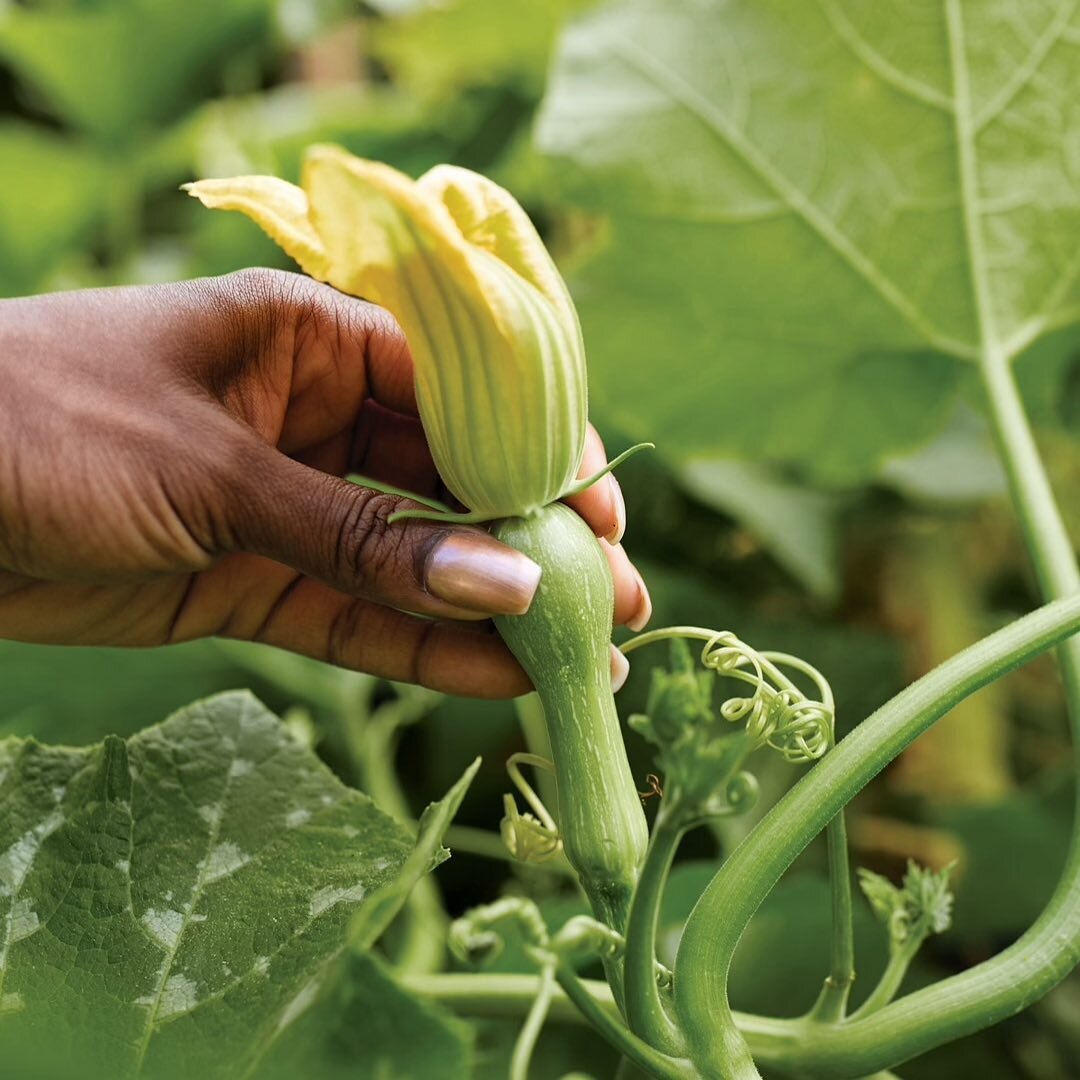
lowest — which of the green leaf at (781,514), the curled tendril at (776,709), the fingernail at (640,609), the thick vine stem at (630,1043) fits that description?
the green leaf at (781,514)

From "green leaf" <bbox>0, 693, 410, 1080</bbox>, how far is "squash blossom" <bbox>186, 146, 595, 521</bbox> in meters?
0.22

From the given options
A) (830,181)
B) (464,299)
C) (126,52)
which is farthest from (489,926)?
(126,52)

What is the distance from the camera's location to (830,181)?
1070 millimetres

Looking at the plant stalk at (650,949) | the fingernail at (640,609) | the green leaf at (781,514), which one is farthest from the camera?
the green leaf at (781,514)

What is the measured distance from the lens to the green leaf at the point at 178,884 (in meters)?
0.63

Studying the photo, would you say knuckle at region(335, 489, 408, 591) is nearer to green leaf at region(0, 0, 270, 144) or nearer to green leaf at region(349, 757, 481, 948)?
green leaf at region(349, 757, 481, 948)

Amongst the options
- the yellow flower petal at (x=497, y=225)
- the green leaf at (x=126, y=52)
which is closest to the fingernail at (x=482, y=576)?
the yellow flower petal at (x=497, y=225)

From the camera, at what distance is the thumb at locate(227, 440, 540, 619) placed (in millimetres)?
581

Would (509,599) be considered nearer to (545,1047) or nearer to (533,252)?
(533,252)

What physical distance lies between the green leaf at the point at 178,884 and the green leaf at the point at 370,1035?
52 millimetres

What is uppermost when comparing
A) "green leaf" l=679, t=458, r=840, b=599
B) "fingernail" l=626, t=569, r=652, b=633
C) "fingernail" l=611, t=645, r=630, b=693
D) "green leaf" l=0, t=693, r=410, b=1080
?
"fingernail" l=626, t=569, r=652, b=633

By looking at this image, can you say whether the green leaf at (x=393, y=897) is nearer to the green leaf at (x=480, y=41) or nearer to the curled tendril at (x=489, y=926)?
the curled tendril at (x=489, y=926)

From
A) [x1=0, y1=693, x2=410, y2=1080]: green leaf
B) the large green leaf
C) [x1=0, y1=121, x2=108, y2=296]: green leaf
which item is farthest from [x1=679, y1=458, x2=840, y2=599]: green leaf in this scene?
[x1=0, y1=121, x2=108, y2=296]: green leaf

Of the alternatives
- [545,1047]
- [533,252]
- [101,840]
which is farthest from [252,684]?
[533,252]
